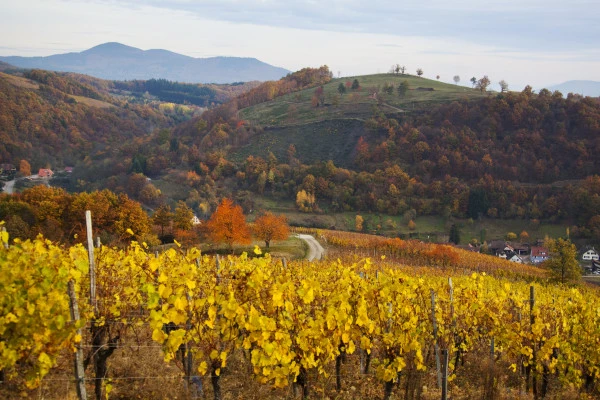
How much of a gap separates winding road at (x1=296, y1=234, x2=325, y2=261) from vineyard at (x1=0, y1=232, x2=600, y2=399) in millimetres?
28061

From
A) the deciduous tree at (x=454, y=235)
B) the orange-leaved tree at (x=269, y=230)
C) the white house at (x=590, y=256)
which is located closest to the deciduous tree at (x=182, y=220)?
the orange-leaved tree at (x=269, y=230)

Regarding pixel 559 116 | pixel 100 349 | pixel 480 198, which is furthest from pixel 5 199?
pixel 559 116

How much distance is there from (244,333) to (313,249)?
118ft

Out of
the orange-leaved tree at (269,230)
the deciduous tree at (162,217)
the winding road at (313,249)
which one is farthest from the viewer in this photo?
the deciduous tree at (162,217)

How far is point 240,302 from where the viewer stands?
295 inches

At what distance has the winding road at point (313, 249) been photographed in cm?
4041

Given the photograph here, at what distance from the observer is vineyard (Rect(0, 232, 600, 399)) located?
6.11 m

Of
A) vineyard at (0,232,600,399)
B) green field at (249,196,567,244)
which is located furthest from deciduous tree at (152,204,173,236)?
vineyard at (0,232,600,399)

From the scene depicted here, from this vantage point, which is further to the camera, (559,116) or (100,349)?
(559,116)

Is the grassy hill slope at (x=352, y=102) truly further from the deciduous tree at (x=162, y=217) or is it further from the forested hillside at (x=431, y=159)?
the deciduous tree at (x=162, y=217)

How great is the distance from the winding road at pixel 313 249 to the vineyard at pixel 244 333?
28.1 m

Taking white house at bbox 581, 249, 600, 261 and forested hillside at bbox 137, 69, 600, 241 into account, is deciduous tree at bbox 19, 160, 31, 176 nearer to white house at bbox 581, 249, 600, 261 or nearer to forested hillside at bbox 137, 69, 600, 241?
forested hillside at bbox 137, 69, 600, 241

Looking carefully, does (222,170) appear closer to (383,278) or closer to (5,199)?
(5,199)

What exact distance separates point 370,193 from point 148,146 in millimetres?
57663
